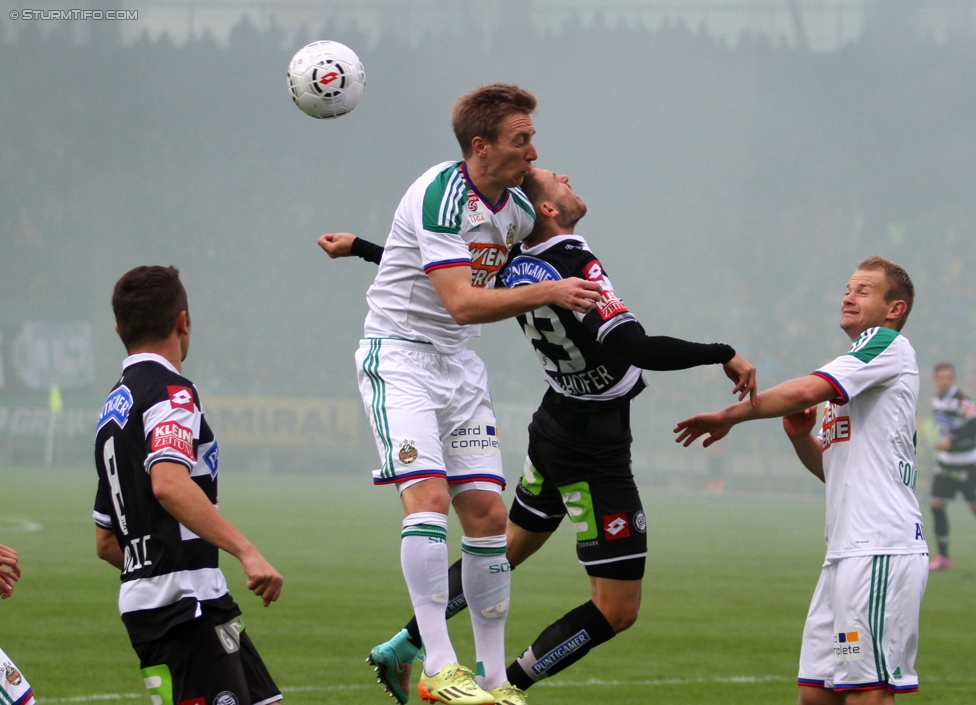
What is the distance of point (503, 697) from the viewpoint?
509cm

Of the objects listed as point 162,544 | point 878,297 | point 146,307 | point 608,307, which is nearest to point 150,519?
point 162,544

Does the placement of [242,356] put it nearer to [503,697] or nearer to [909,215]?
[909,215]

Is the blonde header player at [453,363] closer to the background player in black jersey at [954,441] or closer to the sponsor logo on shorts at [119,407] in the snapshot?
the sponsor logo on shorts at [119,407]

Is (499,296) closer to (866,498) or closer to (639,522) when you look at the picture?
(639,522)

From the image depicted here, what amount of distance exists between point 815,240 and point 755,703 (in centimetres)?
3029

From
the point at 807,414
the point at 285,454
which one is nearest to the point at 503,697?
the point at 807,414

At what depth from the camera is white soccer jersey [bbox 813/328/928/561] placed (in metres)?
4.64

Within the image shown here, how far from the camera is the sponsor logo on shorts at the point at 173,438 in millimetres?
3758

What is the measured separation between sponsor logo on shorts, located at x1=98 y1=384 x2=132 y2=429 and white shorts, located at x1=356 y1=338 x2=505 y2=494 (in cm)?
134

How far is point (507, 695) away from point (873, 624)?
4.84 feet

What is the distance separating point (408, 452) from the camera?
16.5ft

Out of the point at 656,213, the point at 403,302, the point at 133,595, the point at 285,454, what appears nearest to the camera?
the point at 133,595

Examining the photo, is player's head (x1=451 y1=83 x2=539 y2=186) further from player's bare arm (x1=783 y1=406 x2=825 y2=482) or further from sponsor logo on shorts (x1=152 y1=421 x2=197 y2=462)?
sponsor logo on shorts (x1=152 y1=421 x2=197 y2=462)

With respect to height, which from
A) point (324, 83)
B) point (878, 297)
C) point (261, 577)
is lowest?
point (261, 577)
